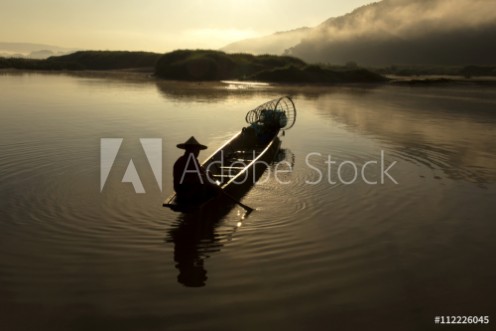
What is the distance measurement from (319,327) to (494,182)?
11.6m

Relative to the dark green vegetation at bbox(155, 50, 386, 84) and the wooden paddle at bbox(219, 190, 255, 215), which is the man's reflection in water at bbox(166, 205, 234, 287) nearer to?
the wooden paddle at bbox(219, 190, 255, 215)

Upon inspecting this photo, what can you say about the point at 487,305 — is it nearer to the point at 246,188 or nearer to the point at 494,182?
the point at 246,188

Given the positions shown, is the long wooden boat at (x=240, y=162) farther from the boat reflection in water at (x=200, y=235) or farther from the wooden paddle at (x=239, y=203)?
the boat reflection in water at (x=200, y=235)

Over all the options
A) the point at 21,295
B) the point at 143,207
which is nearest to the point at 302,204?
the point at 143,207

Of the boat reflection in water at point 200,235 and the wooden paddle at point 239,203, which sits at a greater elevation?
the wooden paddle at point 239,203

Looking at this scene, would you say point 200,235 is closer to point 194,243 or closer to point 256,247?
point 194,243

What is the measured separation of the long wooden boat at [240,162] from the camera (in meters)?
11.4

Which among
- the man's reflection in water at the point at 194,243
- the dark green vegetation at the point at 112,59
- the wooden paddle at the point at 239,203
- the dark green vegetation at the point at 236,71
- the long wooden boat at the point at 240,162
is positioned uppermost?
the dark green vegetation at the point at 112,59

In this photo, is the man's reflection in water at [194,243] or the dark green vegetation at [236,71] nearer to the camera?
the man's reflection in water at [194,243]

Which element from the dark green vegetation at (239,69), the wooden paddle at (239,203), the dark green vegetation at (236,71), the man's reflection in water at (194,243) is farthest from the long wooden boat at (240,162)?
the dark green vegetation at (239,69)

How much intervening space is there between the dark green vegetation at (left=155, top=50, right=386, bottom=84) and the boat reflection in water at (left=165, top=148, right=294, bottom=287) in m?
73.1

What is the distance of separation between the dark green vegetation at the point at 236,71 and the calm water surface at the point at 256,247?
6632cm

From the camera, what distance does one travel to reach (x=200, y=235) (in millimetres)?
9914

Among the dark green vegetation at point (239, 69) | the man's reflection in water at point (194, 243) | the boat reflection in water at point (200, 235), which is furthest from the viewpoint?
the dark green vegetation at point (239, 69)
